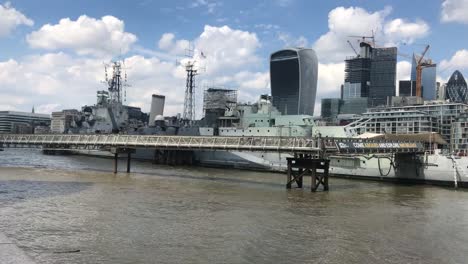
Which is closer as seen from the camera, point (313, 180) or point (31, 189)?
point (31, 189)

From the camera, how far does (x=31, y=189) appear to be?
1668 inches

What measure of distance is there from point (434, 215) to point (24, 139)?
2898 inches

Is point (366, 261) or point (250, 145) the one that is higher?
point (250, 145)

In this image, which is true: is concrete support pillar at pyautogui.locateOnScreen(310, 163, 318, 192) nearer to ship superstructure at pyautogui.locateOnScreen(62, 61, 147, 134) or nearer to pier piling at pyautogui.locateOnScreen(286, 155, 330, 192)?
pier piling at pyautogui.locateOnScreen(286, 155, 330, 192)

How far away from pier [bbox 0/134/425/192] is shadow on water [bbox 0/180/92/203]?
54.6ft

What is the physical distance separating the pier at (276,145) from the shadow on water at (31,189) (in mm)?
Answer: 16643

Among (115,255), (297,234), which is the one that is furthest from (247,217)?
(115,255)

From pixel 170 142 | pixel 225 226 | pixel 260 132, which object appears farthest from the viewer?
pixel 260 132

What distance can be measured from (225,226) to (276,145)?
26.5 m

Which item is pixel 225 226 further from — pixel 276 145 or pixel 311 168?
pixel 276 145

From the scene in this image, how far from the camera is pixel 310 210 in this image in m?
34.4

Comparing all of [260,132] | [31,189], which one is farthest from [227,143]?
[260,132]

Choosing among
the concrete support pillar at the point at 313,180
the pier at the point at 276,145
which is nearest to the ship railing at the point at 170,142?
the pier at the point at 276,145

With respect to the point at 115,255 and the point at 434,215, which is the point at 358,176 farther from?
the point at 115,255
